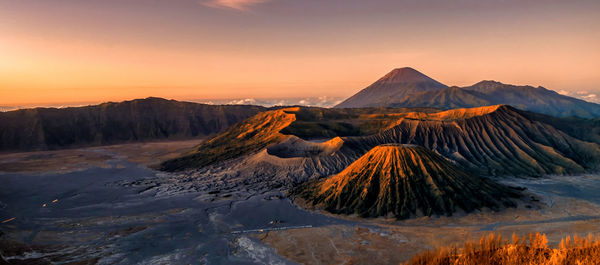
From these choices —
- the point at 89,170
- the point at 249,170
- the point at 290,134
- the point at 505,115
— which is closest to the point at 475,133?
the point at 505,115

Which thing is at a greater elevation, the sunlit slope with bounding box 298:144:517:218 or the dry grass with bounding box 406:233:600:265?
the dry grass with bounding box 406:233:600:265

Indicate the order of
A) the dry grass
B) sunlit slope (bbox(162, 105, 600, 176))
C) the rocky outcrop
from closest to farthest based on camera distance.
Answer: the dry grass, the rocky outcrop, sunlit slope (bbox(162, 105, 600, 176))

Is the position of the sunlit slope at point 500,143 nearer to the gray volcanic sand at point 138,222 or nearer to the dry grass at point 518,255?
the gray volcanic sand at point 138,222

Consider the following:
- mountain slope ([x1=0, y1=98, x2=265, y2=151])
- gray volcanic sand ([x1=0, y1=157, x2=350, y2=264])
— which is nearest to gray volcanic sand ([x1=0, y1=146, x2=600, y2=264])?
gray volcanic sand ([x1=0, y1=157, x2=350, y2=264])

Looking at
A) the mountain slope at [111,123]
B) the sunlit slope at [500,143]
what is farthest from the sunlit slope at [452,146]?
the mountain slope at [111,123]

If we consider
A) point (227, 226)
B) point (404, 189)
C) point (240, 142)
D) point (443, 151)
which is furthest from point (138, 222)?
point (443, 151)

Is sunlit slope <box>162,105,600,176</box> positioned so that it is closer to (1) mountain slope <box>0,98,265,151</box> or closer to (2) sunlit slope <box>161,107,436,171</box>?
(2) sunlit slope <box>161,107,436,171</box>
